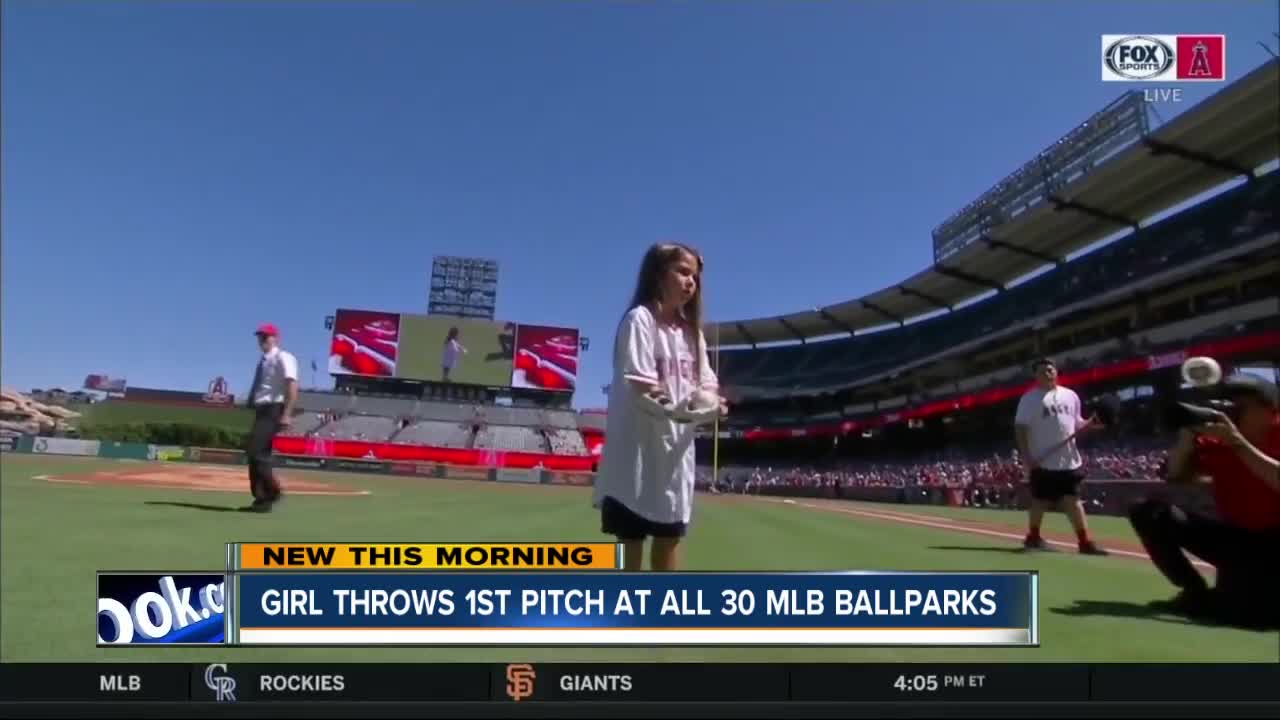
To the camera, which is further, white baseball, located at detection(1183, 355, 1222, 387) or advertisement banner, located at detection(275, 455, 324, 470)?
advertisement banner, located at detection(275, 455, 324, 470)

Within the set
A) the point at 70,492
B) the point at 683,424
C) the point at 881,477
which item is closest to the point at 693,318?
the point at 683,424

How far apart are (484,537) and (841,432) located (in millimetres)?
38177

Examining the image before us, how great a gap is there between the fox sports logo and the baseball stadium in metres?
1.58

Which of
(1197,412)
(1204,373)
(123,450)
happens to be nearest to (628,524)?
(1204,373)

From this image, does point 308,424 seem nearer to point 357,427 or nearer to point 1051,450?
point 357,427

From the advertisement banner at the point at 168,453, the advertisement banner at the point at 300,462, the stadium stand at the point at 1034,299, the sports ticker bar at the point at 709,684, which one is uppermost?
the stadium stand at the point at 1034,299

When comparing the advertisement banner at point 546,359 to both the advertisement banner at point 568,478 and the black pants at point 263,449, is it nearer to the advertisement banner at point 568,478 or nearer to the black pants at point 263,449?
the advertisement banner at point 568,478

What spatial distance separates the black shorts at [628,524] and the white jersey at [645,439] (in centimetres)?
2

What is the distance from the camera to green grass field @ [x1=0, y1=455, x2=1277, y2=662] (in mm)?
2240

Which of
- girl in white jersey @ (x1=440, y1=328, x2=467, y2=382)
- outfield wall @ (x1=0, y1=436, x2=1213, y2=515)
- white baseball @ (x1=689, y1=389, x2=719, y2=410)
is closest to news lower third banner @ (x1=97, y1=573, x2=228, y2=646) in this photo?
white baseball @ (x1=689, y1=389, x2=719, y2=410)

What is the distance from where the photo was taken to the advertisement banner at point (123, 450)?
18953mm

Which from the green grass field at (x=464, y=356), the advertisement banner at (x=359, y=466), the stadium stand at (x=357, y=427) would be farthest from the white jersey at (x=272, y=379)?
the stadium stand at (x=357, y=427)

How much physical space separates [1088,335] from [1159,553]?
2973 cm

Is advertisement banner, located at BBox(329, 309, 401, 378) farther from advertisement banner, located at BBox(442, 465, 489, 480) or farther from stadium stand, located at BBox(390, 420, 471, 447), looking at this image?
advertisement banner, located at BBox(442, 465, 489, 480)
